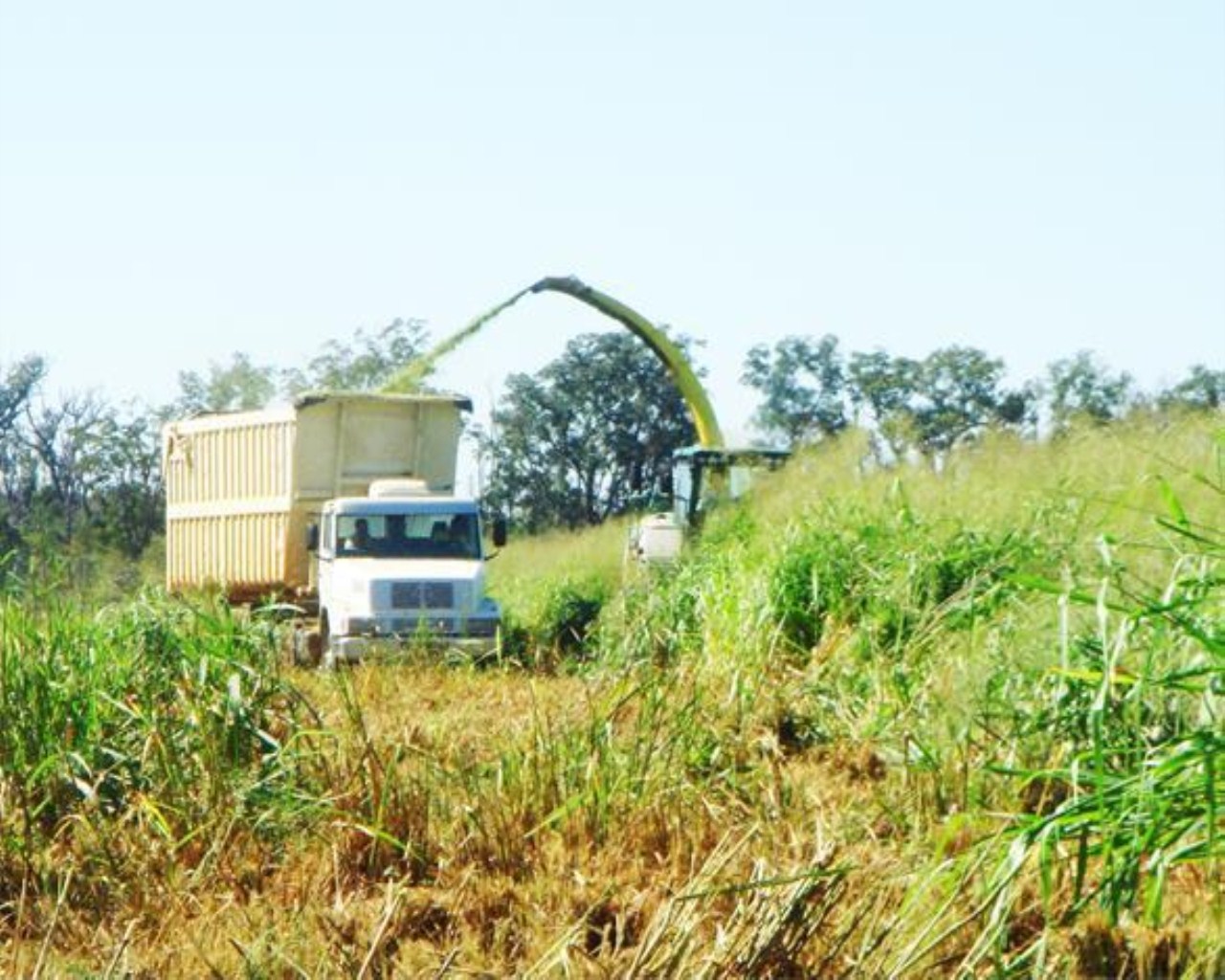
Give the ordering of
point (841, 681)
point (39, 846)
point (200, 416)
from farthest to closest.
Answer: point (200, 416) → point (841, 681) → point (39, 846)

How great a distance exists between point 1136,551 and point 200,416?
58.9 feet

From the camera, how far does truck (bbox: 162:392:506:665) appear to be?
2133cm

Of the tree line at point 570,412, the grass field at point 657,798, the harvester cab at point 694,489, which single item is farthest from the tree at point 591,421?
the grass field at point 657,798

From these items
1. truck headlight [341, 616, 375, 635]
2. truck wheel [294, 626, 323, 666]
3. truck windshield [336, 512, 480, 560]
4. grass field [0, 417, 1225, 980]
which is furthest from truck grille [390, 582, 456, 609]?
grass field [0, 417, 1225, 980]

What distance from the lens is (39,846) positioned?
312 inches

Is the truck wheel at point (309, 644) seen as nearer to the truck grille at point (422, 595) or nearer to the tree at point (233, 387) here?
the truck grille at point (422, 595)

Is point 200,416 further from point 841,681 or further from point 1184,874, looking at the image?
point 1184,874

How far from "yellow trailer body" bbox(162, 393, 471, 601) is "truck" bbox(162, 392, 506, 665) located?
0.7 inches

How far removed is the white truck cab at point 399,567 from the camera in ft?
69.2

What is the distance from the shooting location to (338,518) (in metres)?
22.4

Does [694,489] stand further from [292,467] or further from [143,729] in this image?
[143,729]

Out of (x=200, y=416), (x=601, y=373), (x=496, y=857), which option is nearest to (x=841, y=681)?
(x=496, y=857)

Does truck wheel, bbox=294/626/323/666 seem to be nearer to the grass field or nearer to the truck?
the truck

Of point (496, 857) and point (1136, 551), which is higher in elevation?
point (1136, 551)
